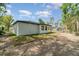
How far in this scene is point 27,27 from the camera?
287cm

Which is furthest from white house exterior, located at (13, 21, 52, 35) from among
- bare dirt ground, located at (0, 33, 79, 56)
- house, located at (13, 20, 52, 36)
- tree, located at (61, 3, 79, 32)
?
tree, located at (61, 3, 79, 32)

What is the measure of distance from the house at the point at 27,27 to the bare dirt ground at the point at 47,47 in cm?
15

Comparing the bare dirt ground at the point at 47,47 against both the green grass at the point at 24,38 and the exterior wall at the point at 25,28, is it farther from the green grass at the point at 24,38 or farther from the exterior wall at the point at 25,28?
the exterior wall at the point at 25,28

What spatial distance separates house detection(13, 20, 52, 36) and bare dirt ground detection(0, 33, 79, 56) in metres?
0.15

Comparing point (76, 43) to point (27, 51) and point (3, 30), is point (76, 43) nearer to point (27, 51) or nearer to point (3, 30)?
point (27, 51)

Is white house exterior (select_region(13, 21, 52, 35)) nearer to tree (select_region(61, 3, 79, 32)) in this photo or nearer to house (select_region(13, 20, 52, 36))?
house (select_region(13, 20, 52, 36))

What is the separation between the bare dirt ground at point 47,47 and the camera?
2.77m

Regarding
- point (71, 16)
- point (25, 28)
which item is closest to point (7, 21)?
point (25, 28)

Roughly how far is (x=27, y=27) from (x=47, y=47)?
503 millimetres

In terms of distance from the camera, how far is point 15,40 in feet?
9.38

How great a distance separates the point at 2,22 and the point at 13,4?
0.38m

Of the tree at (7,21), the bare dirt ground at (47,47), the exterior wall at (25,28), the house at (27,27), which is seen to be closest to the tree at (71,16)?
the bare dirt ground at (47,47)

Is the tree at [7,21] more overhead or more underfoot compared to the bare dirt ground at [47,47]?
more overhead

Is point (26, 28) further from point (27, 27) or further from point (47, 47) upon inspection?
point (47, 47)
